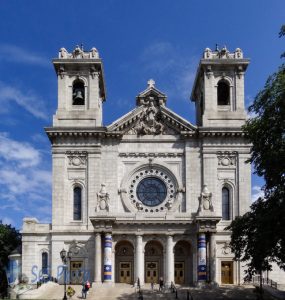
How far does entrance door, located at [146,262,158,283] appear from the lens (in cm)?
5559

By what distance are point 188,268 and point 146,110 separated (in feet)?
48.8

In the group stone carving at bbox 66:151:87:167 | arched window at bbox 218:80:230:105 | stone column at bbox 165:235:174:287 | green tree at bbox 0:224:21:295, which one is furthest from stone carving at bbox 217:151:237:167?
green tree at bbox 0:224:21:295

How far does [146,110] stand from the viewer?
59000 millimetres

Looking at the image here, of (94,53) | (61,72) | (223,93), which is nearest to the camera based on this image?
Result: (61,72)

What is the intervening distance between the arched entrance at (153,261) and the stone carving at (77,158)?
9.41 m

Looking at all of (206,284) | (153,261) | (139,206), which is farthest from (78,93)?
(206,284)

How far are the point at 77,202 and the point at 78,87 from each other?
1109 cm

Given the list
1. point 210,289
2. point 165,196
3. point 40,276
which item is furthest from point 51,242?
point 210,289

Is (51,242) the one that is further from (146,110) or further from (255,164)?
(255,164)

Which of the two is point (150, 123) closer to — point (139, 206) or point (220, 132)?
point (220, 132)

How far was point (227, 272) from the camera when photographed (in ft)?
182

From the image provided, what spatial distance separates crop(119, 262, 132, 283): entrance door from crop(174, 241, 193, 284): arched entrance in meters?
4.01

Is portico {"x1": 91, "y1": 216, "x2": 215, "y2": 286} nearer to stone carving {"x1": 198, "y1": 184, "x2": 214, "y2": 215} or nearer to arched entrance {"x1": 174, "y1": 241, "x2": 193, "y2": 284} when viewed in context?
arched entrance {"x1": 174, "y1": 241, "x2": 193, "y2": 284}

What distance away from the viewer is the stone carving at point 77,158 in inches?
2254
